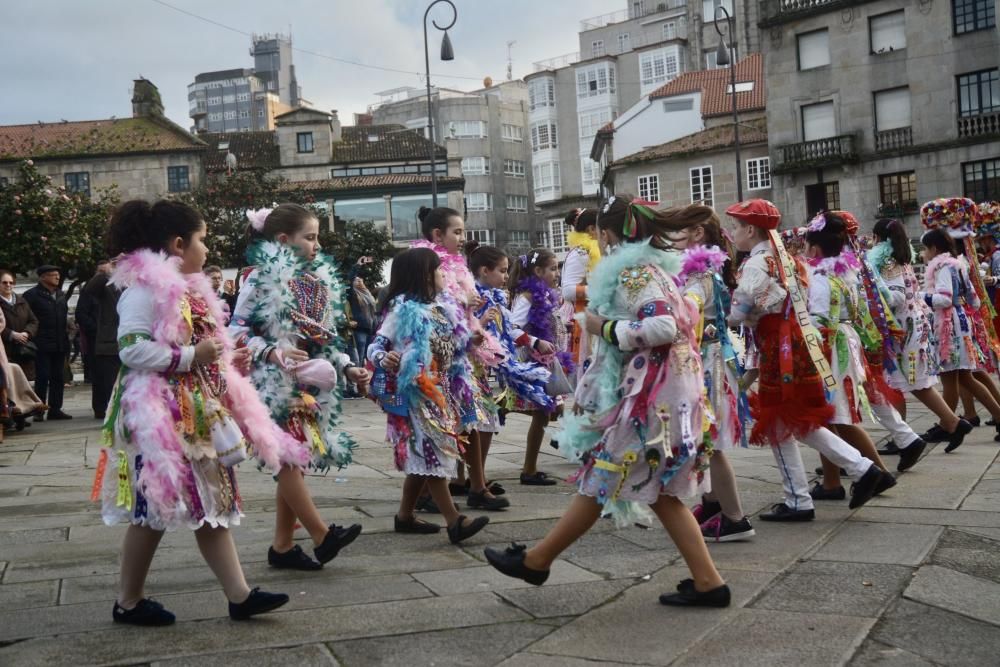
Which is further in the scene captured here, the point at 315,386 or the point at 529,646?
the point at 315,386

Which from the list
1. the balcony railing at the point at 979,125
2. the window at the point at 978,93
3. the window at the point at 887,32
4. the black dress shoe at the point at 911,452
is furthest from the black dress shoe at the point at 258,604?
the window at the point at 887,32

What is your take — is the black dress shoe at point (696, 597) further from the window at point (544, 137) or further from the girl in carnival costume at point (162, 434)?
the window at point (544, 137)

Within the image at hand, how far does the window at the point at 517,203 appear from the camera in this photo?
8069 centimetres

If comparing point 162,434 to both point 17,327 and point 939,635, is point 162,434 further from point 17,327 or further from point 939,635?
point 17,327

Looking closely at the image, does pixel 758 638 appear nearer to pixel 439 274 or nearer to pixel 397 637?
pixel 397 637

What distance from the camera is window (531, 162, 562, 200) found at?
7569cm

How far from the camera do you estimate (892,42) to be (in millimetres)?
41031

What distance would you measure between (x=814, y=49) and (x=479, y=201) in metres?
38.4

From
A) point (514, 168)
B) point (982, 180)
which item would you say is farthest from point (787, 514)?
point (514, 168)

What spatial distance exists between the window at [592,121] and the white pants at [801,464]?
2704 inches

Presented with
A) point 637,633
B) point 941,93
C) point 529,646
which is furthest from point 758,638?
point 941,93

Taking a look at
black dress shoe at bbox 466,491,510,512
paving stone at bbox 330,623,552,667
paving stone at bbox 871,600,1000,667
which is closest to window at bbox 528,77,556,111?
black dress shoe at bbox 466,491,510,512

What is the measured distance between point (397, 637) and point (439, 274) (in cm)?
275

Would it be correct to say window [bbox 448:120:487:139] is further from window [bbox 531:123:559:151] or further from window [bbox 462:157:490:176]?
window [bbox 531:123:559:151]
